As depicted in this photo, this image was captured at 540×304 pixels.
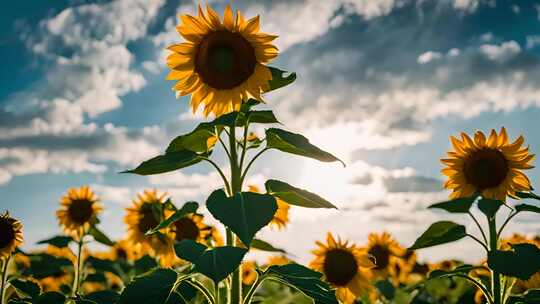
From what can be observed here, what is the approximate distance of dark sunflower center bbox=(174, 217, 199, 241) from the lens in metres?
5.39

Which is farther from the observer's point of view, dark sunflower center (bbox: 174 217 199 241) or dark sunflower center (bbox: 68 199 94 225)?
dark sunflower center (bbox: 68 199 94 225)

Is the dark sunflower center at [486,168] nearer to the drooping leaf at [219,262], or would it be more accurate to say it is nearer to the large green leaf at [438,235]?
the large green leaf at [438,235]

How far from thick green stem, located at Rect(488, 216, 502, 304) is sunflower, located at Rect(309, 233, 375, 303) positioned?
2.06m

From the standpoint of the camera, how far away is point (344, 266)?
19.4ft

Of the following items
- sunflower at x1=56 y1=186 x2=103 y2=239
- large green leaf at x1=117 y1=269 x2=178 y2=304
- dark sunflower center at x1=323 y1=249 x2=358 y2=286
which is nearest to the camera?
large green leaf at x1=117 y1=269 x2=178 y2=304

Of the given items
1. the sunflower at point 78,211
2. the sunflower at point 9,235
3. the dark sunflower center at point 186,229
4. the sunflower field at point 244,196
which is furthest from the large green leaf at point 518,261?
the sunflower at point 78,211

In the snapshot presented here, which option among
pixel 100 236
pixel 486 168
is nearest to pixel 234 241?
pixel 486 168

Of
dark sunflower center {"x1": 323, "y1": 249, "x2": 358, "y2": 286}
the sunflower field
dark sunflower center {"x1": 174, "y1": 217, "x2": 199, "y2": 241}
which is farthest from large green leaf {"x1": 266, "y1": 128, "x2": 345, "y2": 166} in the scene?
dark sunflower center {"x1": 323, "y1": 249, "x2": 358, "y2": 286}

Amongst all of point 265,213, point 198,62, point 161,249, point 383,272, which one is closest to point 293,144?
point 265,213

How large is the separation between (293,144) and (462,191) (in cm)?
221

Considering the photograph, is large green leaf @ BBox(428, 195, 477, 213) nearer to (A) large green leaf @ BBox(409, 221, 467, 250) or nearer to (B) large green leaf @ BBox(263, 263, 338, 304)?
(A) large green leaf @ BBox(409, 221, 467, 250)

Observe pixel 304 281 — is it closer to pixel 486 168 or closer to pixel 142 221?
pixel 486 168

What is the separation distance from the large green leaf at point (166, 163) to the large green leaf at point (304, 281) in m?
0.65

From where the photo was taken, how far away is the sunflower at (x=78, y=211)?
721 cm
